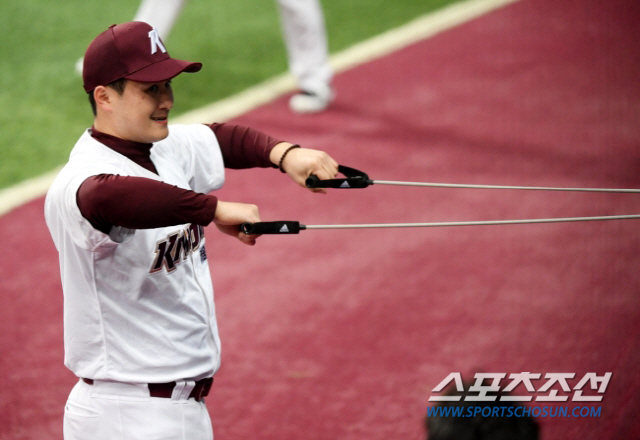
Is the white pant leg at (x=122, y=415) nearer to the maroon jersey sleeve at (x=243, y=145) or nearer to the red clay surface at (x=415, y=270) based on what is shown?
the maroon jersey sleeve at (x=243, y=145)

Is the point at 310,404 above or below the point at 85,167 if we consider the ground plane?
below

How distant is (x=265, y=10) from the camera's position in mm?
7898

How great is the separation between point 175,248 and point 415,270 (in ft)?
7.58

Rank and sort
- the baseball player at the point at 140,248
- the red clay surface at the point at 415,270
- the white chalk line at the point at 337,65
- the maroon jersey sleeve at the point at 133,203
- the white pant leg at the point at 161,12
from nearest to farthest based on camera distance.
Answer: the maroon jersey sleeve at the point at 133,203 → the baseball player at the point at 140,248 → the red clay surface at the point at 415,270 → the white chalk line at the point at 337,65 → the white pant leg at the point at 161,12

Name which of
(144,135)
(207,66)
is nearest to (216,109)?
(207,66)

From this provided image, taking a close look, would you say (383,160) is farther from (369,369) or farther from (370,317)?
(369,369)

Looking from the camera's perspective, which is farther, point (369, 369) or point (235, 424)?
point (369, 369)

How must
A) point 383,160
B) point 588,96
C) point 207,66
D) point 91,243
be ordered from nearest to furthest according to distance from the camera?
point 91,243 < point 383,160 < point 588,96 < point 207,66

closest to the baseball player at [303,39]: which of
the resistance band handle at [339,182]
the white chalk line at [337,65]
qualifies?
the white chalk line at [337,65]

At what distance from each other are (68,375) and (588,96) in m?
4.35

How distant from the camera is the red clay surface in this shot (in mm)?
3637

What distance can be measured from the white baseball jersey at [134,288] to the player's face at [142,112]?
3.3 inches

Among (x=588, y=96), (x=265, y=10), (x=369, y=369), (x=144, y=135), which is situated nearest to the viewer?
(x=144, y=135)

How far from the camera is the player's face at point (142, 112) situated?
226 cm
